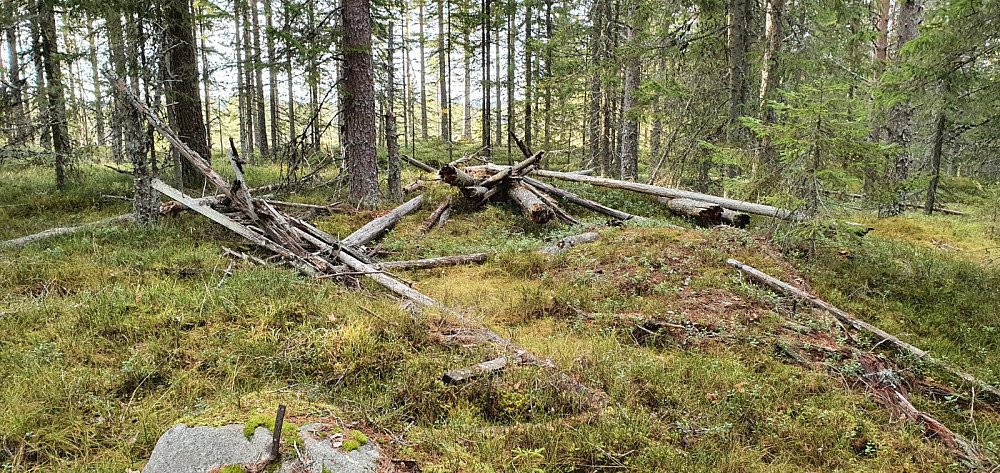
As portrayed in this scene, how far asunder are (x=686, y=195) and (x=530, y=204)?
4125 mm

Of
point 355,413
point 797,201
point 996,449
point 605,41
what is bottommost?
point 996,449

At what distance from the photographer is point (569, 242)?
907cm

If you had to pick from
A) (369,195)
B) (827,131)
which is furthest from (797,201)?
(369,195)

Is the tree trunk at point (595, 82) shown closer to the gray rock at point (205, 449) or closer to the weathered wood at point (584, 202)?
the weathered wood at point (584, 202)

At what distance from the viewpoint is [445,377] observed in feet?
13.4

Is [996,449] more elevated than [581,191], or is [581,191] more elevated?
[581,191]

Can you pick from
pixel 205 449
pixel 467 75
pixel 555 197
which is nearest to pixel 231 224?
pixel 205 449

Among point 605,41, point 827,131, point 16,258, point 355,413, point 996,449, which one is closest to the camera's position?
point 355,413

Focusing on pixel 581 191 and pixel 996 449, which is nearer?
pixel 996 449

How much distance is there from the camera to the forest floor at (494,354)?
3367 millimetres

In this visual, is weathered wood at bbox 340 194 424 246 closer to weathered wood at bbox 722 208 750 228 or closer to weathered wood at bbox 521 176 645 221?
weathered wood at bbox 521 176 645 221

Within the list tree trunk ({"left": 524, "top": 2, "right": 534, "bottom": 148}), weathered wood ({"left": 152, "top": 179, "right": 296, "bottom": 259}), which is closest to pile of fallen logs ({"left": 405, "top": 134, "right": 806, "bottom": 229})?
weathered wood ({"left": 152, "top": 179, "right": 296, "bottom": 259})

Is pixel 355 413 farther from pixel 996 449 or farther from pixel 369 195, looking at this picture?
pixel 369 195

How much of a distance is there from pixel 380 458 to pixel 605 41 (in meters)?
17.8
